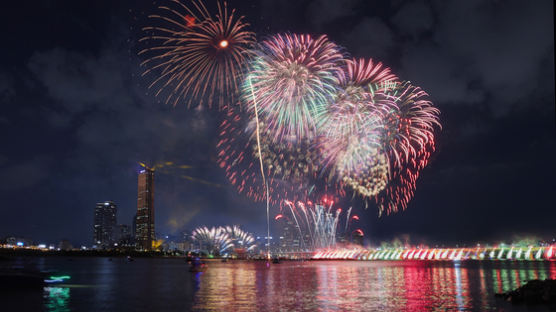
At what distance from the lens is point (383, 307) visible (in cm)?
2758

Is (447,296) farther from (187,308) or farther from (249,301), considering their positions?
(187,308)

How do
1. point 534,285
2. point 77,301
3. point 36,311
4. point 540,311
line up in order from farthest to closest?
point 77,301 < point 534,285 < point 36,311 < point 540,311

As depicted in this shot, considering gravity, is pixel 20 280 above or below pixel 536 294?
above

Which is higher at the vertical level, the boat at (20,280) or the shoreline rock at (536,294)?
the boat at (20,280)

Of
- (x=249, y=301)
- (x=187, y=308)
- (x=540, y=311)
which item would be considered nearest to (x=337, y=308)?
(x=249, y=301)

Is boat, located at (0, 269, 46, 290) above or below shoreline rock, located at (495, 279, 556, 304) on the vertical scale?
above

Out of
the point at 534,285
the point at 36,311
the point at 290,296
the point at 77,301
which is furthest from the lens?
the point at 290,296

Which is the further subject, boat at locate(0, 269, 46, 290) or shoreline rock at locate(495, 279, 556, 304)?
boat at locate(0, 269, 46, 290)

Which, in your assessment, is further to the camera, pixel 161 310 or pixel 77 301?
pixel 77 301

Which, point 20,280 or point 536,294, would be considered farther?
point 20,280

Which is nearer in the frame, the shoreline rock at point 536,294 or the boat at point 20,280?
the shoreline rock at point 536,294

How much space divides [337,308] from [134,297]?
56.4 ft

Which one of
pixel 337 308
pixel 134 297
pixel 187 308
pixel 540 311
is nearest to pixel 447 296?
pixel 540 311

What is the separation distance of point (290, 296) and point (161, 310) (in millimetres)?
10940
